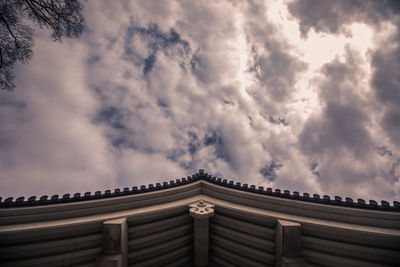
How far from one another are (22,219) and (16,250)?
1.29 m

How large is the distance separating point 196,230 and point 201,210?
1.33m

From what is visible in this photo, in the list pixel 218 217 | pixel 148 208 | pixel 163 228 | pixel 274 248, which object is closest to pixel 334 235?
pixel 274 248

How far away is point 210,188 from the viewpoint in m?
11.4

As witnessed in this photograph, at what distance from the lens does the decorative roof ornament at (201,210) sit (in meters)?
8.23

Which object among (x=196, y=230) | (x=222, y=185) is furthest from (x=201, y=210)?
(x=222, y=185)

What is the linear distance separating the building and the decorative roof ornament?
0.05 metres

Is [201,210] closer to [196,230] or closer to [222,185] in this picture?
[196,230]

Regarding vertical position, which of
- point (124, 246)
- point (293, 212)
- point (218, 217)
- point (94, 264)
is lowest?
point (94, 264)

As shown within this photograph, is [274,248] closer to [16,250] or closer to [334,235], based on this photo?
[334,235]

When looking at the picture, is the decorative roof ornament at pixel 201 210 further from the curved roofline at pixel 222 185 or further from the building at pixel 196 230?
the curved roofline at pixel 222 185

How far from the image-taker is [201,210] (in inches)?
340

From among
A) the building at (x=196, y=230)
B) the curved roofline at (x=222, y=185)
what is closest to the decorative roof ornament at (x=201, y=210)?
the building at (x=196, y=230)

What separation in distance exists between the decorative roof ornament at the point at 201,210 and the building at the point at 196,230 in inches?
1.9

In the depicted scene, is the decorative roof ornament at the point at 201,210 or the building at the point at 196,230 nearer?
the building at the point at 196,230
